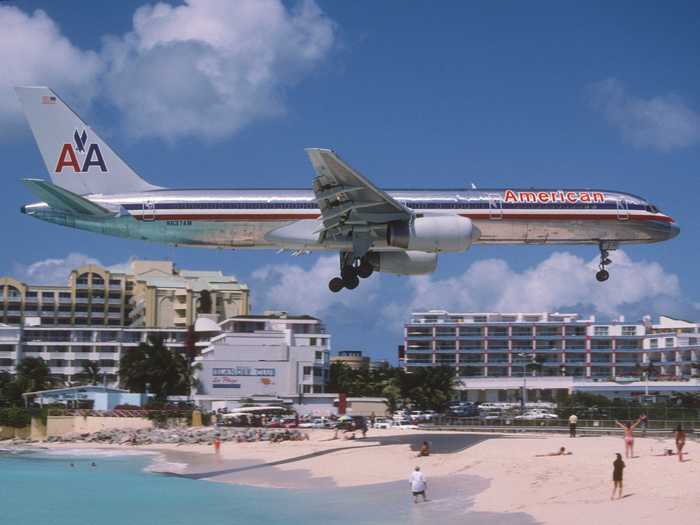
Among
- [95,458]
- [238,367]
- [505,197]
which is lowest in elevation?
[95,458]

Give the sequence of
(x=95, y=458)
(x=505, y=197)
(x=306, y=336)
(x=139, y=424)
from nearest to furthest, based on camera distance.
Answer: (x=505, y=197) → (x=95, y=458) → (x=139, y=424) → (x=306, y=336)

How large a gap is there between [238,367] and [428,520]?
206ft

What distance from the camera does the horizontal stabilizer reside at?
42906mm

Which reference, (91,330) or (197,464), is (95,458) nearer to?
(197,464)

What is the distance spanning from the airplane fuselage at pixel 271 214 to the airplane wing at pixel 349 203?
1.16 metres

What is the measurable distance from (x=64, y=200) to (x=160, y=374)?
2580 inches

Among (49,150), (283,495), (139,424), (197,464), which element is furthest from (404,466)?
(139,424)

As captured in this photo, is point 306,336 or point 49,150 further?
point 306,336

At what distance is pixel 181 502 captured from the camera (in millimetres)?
52906

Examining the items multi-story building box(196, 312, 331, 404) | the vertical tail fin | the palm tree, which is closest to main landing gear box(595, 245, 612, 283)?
the vertical tail fin

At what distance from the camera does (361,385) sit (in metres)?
112

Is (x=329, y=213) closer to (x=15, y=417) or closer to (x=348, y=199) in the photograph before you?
(x=348, y=199)

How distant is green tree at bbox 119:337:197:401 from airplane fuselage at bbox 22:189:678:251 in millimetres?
62150

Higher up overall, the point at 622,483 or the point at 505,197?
the point at 505,197
